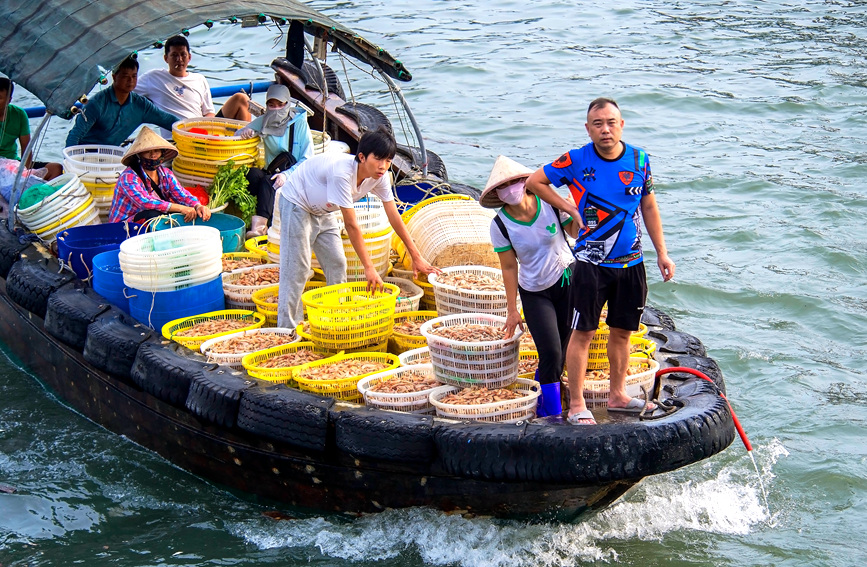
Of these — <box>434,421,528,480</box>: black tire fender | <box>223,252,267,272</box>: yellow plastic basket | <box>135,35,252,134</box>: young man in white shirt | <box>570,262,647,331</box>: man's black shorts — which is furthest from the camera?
<box>135,35,252,134</box>: young man in white shirt

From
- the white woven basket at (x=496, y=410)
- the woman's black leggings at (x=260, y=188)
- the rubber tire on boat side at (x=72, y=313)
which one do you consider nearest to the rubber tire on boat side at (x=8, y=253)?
the rubber tire on boat side at (x=72, y=313)

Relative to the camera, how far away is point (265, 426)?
5297mm

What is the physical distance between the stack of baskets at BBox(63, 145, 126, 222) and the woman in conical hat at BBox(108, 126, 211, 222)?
0.47m

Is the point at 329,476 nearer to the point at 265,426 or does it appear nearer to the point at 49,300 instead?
the point at 265,426

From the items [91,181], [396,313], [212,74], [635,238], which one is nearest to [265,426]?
[396,313]

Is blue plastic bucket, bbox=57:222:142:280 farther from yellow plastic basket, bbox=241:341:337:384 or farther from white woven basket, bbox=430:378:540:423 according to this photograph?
white woven basket, bbox=430:378:540:423

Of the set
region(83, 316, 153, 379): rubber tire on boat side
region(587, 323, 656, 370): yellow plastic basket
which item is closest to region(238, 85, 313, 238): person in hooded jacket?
region(83, 316, 153, 379): rubber tire on boat side

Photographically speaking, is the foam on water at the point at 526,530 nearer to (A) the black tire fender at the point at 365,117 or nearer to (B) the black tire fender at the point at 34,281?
(B) the black tire fender at the point at 34,281

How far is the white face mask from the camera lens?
16.6ft

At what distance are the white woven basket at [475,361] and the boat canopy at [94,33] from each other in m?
3.10

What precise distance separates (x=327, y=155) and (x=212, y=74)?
1157 centimetres

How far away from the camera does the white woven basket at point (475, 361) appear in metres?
5.24

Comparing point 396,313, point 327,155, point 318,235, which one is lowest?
point 396,313

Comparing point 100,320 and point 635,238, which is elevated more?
point 635,238
